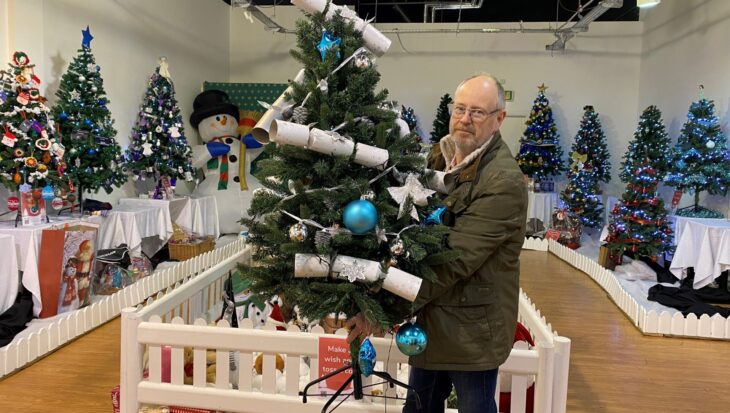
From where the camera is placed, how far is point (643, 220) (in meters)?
5.94

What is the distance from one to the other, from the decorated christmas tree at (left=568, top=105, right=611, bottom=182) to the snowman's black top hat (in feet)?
18.1

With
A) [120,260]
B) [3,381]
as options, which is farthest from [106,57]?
[3,381]

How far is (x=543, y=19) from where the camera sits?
938 centimetres

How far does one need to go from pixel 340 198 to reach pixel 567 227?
7.38m

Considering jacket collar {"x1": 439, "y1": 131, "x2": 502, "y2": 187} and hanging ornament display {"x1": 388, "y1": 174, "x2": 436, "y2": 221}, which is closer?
hanging ornament display {"x1": 388, "y1": 174, "x2": 436, "y2": 221}

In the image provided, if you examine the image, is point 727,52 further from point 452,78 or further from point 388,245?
point 388,245

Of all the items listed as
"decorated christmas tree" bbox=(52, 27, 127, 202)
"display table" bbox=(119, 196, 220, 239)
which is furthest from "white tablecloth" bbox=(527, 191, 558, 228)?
"decorated christmas tree" bbox=(52, 27, 127, 202)

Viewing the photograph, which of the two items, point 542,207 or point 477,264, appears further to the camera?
point 542,207

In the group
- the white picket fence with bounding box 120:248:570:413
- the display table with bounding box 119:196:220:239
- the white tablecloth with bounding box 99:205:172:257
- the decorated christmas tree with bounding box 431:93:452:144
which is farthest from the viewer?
the decorated christmas tree with bounding box 431:93:452:144

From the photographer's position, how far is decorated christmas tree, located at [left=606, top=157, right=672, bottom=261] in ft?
19.5

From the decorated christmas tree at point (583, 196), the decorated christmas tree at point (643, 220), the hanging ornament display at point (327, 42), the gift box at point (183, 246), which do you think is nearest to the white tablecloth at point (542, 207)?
the decorated christmas tree at point (583, 196)

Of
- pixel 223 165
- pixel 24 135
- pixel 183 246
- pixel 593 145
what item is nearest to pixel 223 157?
pixel 223 165

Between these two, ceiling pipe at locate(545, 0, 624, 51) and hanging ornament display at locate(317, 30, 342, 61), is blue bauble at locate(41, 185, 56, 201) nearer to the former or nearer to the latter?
hanging ornament display at locate(317, 30, 342, 61)

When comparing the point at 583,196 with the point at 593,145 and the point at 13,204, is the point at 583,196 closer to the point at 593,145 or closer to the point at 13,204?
the point at 593,145
